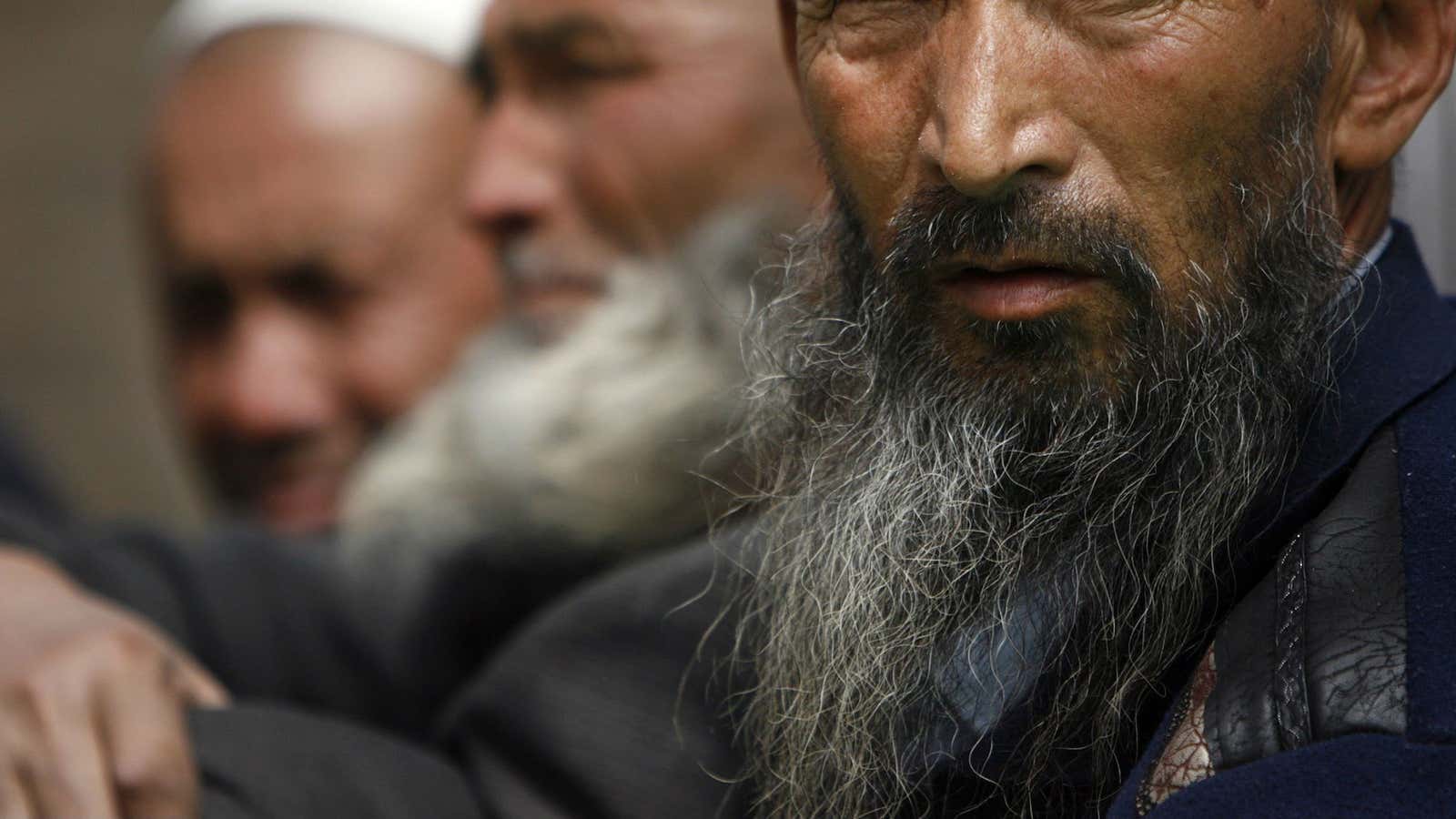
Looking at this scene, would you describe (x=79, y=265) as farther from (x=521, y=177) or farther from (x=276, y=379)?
(x=521, y=177)

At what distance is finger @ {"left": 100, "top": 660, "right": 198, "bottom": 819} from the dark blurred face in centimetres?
149

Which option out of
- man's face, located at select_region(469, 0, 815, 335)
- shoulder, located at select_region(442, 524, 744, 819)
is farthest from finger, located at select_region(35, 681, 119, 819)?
man's face, located at select_region(469, 0, 815, 335)

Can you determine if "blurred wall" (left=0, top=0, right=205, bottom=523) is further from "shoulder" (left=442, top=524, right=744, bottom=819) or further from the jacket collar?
the jacket collar

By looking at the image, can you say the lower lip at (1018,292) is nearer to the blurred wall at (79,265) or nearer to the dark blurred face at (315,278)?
the dark blurred face at (315,278)

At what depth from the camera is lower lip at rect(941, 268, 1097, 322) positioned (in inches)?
55.9

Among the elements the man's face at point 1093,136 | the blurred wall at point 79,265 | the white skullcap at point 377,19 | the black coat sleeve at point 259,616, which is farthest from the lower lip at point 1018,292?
the blurred wall at point 79,265

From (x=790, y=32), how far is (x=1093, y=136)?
0.44 meters

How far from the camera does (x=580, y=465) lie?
3.04 metres

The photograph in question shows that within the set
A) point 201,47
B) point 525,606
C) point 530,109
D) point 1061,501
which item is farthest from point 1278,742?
point 201,47

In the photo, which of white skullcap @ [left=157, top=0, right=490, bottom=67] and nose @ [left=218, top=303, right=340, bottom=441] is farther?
white skullcap @ [left=157, top=0, right=490, bottom=67]

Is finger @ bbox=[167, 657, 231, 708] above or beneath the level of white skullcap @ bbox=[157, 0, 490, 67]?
beneath

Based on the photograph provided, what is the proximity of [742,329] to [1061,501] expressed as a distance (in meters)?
0.47

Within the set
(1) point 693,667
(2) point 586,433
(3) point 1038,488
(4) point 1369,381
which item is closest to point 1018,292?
(3) point 1038,488

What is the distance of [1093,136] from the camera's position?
1.38m
